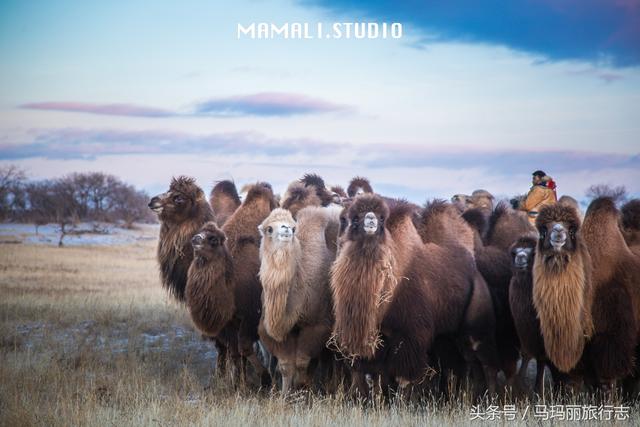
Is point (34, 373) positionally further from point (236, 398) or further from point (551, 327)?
point (551, 327)

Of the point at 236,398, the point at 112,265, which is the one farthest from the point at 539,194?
the point at 112,265

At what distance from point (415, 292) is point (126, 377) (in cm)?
452

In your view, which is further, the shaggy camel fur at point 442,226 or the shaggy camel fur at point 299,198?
the shaggy camel fur at point 299,198

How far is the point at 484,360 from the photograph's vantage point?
10.6 m

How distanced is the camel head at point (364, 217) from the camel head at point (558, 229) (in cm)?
180

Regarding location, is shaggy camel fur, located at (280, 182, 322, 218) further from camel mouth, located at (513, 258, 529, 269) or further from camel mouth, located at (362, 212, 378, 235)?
camel mouth, located at (513, 258, 529, 269)

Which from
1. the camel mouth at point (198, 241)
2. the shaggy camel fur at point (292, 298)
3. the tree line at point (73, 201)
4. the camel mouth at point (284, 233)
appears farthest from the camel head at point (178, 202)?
the tree line at point (73, 201)

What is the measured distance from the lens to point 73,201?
169 feet

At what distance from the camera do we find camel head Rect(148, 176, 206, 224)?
12438mm

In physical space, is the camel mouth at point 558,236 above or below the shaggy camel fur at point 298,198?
below

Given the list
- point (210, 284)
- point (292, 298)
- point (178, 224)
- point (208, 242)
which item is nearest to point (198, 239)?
point (208, 242)

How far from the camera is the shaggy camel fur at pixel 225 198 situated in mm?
14711

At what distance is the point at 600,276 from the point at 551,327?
915 millimetres

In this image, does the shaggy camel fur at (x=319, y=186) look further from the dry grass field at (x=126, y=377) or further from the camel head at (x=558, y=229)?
the camel head at (x=558, y=229)
